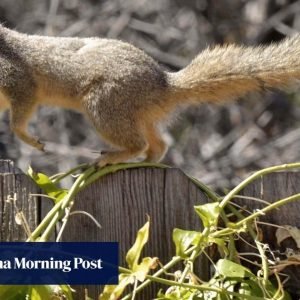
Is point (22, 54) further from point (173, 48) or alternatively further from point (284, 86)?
point (173, 48)

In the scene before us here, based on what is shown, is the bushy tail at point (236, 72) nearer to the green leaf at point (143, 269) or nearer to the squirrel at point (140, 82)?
the squirrel at point (140, 82)

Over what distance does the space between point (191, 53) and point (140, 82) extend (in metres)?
3.36

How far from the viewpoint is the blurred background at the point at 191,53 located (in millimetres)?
7434

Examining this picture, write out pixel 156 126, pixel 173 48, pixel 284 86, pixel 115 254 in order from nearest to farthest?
pixel 115 254, pixel 284 86, pixel 156 126, pixel 173 48

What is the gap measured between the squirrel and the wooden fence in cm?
85

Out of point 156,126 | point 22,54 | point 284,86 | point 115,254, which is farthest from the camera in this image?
point 22,54

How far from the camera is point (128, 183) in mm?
3389

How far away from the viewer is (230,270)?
10.2 feet

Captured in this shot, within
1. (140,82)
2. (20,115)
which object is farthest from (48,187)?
(20,115)

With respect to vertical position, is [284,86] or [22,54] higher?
[22,54]

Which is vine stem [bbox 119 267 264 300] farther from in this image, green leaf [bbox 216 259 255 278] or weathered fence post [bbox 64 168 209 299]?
weathered fence post [bbox 64 168 209 299]

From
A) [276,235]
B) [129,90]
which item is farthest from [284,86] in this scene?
[276,235]

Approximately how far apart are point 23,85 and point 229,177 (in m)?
2.67

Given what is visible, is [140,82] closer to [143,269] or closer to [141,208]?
[141,208]
